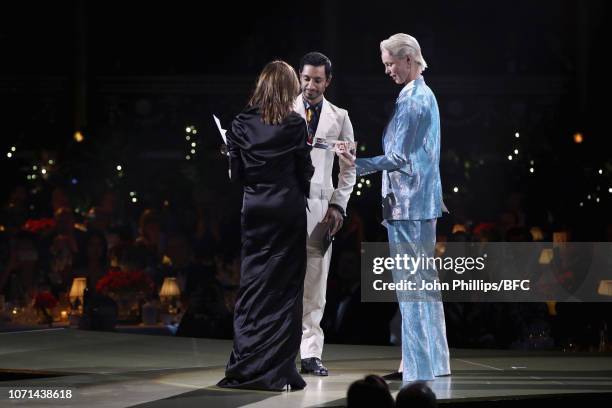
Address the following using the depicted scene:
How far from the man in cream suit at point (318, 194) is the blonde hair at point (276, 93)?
1.27 feet

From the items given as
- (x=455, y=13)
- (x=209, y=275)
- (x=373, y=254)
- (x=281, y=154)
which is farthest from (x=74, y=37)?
(x=281, y=154)

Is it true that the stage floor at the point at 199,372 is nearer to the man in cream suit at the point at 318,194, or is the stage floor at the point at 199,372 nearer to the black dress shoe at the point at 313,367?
the black dress shoe at the point at 313,367

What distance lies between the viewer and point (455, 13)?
14.8 metres

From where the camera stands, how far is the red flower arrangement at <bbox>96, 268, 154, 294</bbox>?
7.26 meters

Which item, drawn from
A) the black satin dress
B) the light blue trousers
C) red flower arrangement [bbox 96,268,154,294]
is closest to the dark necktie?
the black satin dress

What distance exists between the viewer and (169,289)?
25.4 ft

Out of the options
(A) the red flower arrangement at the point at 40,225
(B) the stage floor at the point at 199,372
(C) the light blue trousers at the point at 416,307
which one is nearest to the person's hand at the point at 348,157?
(C) the light blue trousers at the point at 416,307

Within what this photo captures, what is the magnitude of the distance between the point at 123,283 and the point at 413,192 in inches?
123

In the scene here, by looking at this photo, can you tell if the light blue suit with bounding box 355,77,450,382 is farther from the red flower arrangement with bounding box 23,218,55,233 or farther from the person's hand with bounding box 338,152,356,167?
the red flower arrangement with bounding box 23,218,55,233

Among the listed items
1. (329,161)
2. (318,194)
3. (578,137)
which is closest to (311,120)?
(329,161)

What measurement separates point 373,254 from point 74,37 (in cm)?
916

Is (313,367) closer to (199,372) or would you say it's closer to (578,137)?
(199,372)

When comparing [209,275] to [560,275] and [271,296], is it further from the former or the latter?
[271,296]

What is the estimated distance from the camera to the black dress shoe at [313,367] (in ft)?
16.4
